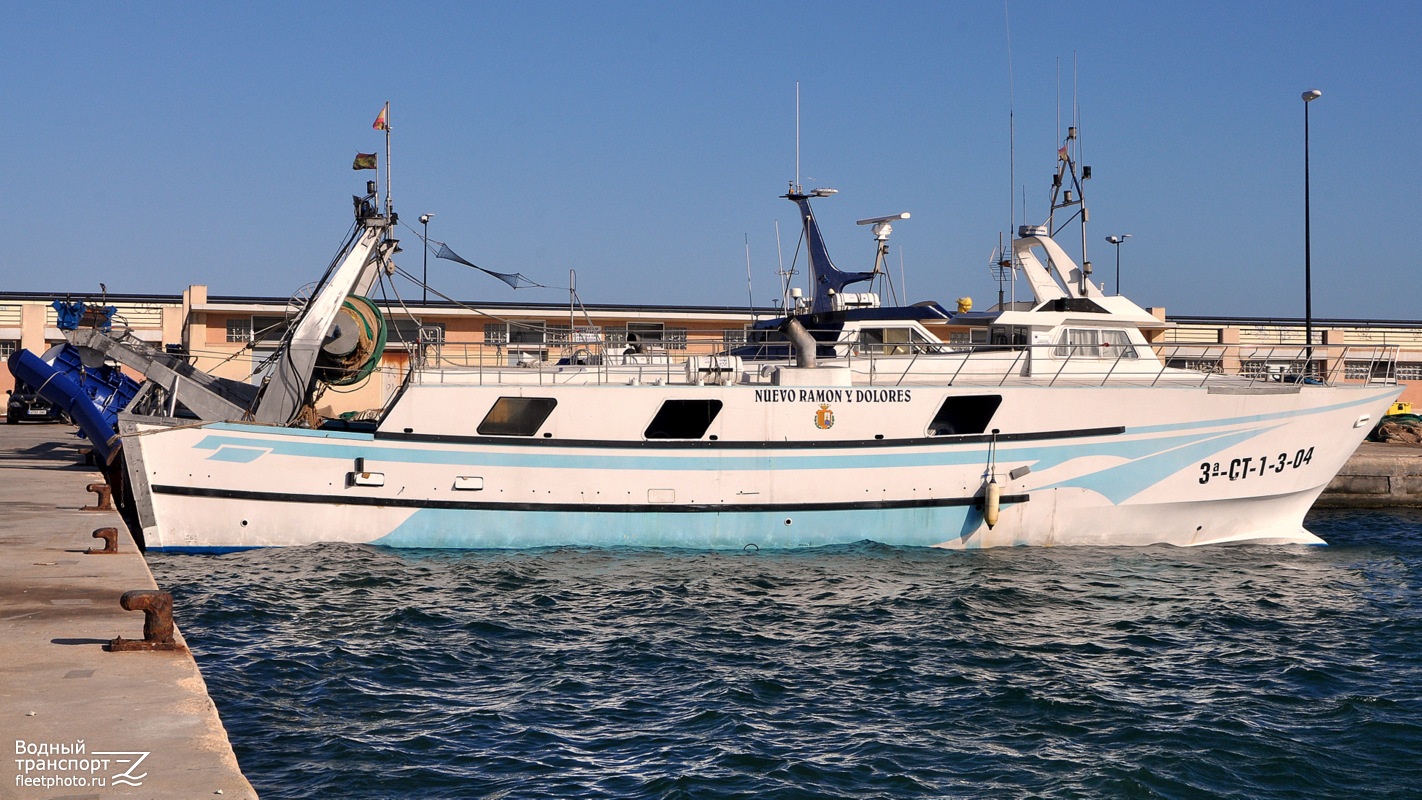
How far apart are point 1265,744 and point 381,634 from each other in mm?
8002

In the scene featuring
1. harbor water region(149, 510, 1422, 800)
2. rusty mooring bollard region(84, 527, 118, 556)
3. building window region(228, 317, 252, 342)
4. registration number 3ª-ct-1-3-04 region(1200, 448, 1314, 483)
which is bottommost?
harbor water region(149, 510, 1422, 800)

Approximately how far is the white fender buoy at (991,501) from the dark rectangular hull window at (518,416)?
6038 mm

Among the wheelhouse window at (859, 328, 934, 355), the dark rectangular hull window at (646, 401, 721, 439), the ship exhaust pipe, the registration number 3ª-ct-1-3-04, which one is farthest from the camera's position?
the wheelhouse window at (859, 328, 934, 355)

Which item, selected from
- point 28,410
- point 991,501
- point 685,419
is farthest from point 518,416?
point 28,410

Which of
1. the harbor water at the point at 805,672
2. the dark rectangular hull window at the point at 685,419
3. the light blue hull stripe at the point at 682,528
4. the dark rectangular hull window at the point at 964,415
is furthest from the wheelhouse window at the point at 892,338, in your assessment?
the harbor water at the point at 805,672

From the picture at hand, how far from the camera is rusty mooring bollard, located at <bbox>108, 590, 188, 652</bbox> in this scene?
27.3ft

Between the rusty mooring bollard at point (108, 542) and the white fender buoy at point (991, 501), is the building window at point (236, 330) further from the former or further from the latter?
the white fender buoy at point (991, 501)

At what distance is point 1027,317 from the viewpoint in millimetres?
18219

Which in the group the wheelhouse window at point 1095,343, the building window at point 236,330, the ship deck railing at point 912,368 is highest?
the building window at point 236,330

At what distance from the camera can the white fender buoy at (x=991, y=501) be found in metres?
15.9

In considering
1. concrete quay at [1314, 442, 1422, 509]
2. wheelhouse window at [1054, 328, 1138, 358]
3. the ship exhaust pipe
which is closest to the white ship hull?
the ship exhaust pipe

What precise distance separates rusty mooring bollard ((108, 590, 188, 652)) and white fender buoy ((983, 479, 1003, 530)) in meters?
10.7

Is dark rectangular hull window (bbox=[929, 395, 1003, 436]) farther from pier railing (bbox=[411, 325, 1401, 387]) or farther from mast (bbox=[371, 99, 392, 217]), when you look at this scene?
mast (bbox=[371, 99, 392, 217])

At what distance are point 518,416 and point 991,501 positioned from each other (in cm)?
654
